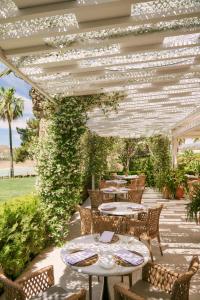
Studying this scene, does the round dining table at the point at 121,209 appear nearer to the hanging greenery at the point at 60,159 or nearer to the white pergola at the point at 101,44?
the hanging greenery at the point at 60,159

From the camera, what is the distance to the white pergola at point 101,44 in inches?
92.3

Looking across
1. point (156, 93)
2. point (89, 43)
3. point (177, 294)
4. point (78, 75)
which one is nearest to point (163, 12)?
point (89, 43)

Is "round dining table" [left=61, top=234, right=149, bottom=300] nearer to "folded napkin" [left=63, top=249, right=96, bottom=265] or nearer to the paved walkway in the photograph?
"folded napkin" [left=63, top=249, right=96, bottom=265]

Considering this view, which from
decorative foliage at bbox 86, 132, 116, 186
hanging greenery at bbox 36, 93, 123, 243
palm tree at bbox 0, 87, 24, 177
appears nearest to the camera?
hanging greenery at bbox 36, 93, 123, 243

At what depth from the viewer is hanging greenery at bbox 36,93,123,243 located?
5.40m

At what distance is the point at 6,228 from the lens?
13.1 ft

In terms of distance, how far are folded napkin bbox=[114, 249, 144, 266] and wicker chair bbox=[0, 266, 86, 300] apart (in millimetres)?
520

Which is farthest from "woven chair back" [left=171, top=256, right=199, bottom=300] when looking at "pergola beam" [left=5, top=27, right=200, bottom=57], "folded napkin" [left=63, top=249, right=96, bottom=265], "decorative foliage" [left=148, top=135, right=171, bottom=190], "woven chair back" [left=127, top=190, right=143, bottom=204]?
"decorative foliage" [left=148, top=135, right=171, bottom=190]

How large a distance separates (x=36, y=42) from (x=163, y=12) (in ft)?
4.25

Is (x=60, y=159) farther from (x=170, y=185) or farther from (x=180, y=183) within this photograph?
(x=180, y=183)

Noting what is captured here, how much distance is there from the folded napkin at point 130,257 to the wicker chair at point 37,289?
0.52m

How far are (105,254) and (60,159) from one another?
274 centimetres

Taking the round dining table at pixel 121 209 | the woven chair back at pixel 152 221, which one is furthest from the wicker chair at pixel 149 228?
the round dining table at pixel 121 209

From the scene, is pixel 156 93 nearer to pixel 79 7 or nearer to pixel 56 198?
Answer: pixel 56 198
